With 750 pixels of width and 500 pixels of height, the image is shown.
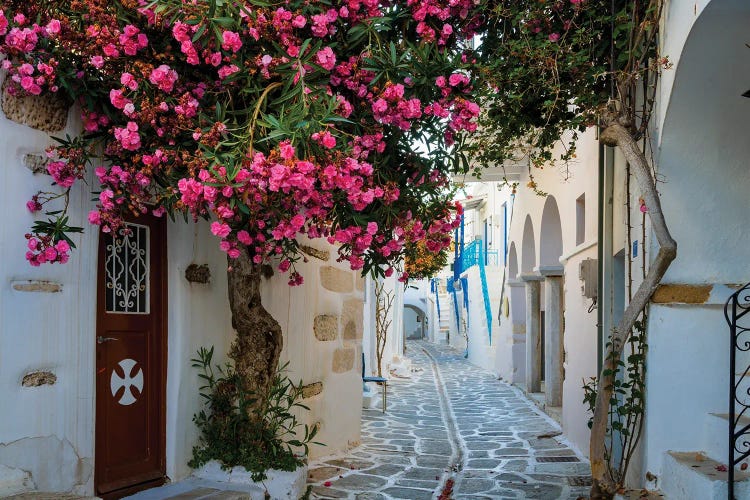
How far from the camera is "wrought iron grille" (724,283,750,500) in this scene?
4.25 metres

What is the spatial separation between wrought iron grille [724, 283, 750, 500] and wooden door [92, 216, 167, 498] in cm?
385

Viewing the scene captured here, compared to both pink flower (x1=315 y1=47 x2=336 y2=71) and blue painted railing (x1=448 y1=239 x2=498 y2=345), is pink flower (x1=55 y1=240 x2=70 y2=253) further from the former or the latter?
blue painted railing (x1=448 y1=239 x2=498 y2=345)

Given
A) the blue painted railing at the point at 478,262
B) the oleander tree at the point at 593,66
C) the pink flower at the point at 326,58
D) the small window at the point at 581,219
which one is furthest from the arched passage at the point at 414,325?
the pink flower at the point at 326,58

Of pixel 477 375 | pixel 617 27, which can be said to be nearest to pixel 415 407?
pixel 477 375

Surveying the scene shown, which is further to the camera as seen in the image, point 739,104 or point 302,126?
point 739,104

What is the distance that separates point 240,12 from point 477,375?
15.4 metres

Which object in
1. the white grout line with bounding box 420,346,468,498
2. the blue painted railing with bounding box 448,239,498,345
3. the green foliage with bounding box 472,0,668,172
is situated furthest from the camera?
the blue painted railing with bounding box 448,239,498,345

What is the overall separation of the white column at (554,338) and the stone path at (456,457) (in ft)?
1.38

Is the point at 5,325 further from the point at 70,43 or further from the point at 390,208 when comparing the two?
the point at 390,208

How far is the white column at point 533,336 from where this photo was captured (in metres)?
13.4

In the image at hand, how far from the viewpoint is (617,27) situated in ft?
17.2

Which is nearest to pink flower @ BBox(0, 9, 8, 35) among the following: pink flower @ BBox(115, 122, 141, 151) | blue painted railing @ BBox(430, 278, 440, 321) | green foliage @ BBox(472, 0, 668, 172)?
pink flower @ BBox(115, 122, 141, 151)

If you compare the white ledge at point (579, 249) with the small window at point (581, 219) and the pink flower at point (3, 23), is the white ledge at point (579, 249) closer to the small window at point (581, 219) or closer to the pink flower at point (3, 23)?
the small window at point (581, 219)

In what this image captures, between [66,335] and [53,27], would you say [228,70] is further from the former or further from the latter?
[66,335]
